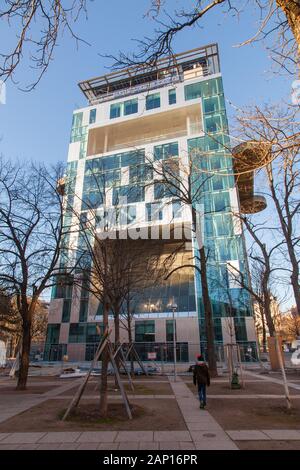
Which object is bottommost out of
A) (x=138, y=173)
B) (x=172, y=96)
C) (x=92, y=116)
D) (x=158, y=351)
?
(x=158, y=351)

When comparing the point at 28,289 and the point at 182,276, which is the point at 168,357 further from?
the point at 28,289

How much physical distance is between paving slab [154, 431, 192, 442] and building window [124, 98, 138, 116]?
49.2m

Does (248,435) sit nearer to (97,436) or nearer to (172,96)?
(97,436)

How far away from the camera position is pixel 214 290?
122 ft

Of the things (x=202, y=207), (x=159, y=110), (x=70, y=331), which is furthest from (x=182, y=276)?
(x=159, y=110)

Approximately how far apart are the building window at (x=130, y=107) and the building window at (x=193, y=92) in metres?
8.11

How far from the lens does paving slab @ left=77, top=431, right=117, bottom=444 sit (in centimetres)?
665

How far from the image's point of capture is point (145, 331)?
39.4 meters

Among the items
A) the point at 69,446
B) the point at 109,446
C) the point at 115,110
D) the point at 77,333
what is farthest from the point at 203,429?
the point at 115,110

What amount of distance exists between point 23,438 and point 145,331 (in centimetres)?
3345

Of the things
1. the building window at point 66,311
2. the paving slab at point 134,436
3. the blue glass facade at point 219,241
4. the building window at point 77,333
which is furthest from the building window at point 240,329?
the paving slab at point 134,436

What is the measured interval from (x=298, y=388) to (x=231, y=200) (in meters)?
28.0

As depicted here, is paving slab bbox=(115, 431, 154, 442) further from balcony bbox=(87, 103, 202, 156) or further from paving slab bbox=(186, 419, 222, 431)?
balcony bbox=(87, 103, 202, 156)

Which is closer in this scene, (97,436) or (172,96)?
(97,436)
